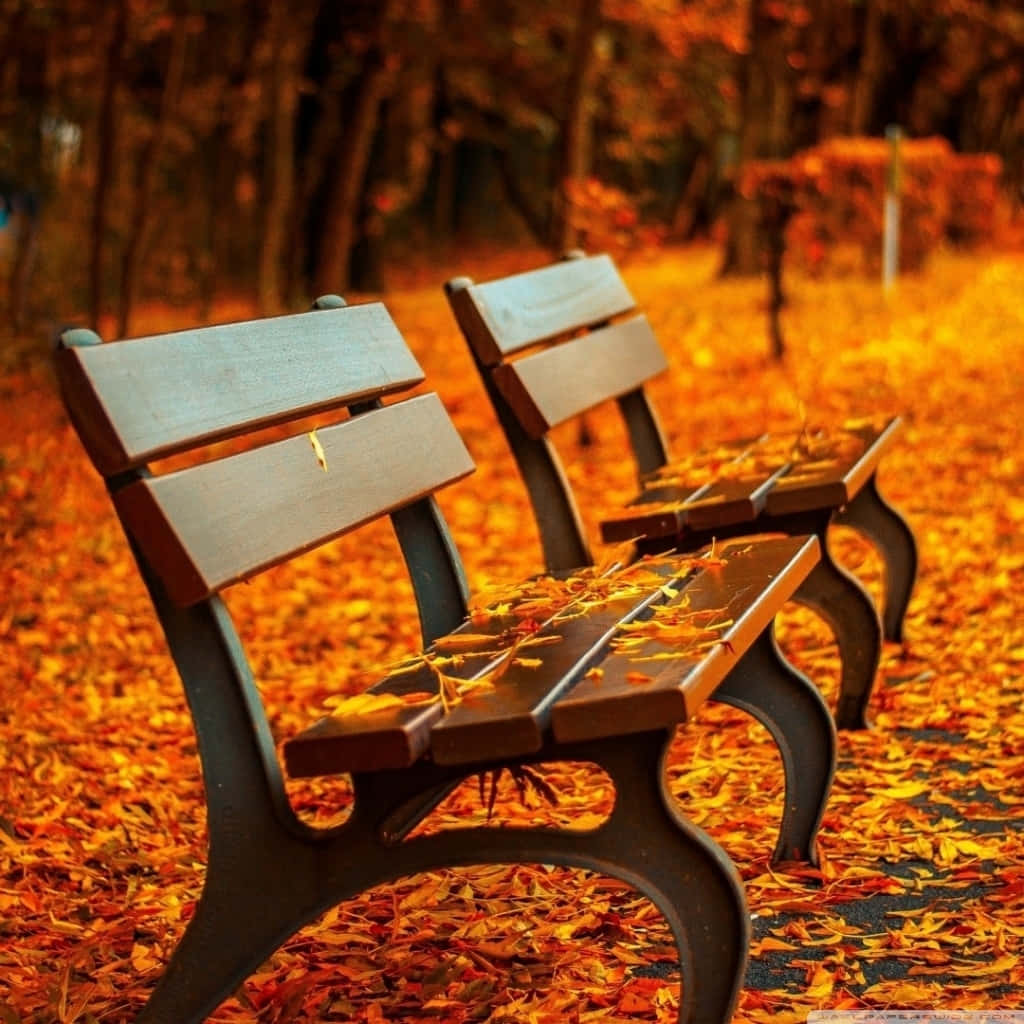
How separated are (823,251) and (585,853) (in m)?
16.0

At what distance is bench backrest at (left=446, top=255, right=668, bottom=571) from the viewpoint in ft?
14.1

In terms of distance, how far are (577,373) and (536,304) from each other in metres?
0.20

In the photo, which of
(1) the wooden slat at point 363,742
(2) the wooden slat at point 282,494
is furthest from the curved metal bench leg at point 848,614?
(1) the wooden slat at point 363,742

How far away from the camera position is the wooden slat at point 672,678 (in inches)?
103

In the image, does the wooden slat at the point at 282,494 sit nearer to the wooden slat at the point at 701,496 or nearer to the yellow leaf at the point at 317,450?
the yellow leaf at the point at 317,450

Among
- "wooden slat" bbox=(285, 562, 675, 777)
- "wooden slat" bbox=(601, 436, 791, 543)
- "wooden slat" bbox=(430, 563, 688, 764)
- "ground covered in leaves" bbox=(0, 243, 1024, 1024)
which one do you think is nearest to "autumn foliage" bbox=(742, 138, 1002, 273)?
"ground covered in leaves" bbox=(0, 243, 1024, 1024)

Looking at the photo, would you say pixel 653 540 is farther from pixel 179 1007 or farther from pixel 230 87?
pixel 230 87

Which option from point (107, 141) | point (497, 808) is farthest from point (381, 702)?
point (107, 141)

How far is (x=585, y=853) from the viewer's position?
9.07 feet

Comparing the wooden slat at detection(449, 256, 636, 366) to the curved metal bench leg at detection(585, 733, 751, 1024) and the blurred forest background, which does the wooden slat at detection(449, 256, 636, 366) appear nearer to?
the curved metal bench leg at detection(585, 733, 751, 1024)

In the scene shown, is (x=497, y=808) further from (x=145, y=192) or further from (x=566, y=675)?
(x=145, y=192)

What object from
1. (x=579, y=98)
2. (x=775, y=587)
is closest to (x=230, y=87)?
(x=579, y=98)

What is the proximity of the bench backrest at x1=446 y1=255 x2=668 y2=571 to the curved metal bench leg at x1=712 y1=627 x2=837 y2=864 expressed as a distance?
0.79 m

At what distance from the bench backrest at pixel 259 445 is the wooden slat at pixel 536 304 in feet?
1.25
